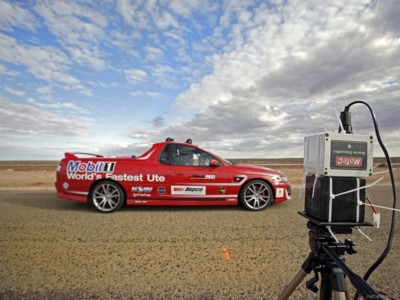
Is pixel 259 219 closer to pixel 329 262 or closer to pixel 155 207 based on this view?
pixel 155 207

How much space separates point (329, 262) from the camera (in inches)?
48.4

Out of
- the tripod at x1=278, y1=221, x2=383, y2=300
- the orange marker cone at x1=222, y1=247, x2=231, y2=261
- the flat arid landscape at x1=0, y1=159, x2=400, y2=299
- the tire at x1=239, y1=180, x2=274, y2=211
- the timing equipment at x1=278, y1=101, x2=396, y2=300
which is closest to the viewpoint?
the tripod at x1=278, y1=221, x2=383, y2=300

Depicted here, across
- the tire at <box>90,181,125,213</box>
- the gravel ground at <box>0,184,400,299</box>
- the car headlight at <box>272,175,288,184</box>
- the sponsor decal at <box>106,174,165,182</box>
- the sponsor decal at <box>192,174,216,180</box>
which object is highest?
the car headlight at <box>272,175,288,184</box>

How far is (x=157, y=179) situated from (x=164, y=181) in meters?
0.16

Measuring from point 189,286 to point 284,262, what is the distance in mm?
1214

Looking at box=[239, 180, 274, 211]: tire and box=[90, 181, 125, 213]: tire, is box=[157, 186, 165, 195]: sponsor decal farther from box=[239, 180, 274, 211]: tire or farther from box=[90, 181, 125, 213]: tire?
box=[239, 180, 274, 211]: tire

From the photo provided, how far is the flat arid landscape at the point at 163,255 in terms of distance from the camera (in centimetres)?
241

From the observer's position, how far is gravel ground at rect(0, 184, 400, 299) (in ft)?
7.91

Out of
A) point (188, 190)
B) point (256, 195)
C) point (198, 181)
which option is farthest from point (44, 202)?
point (256, 195)

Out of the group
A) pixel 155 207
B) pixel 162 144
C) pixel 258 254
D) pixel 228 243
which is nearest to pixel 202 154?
pixel 162 144

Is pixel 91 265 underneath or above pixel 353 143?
underneath

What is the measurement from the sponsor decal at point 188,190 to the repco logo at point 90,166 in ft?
4.84

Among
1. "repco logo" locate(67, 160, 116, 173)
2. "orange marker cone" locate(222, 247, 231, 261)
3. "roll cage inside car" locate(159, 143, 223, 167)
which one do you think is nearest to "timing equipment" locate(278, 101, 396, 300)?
"orange marker cone" locate(222, 247, 231, 261)

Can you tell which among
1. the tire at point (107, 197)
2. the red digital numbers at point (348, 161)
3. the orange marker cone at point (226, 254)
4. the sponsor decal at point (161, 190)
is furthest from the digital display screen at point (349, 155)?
the tire at point (107, 197)
